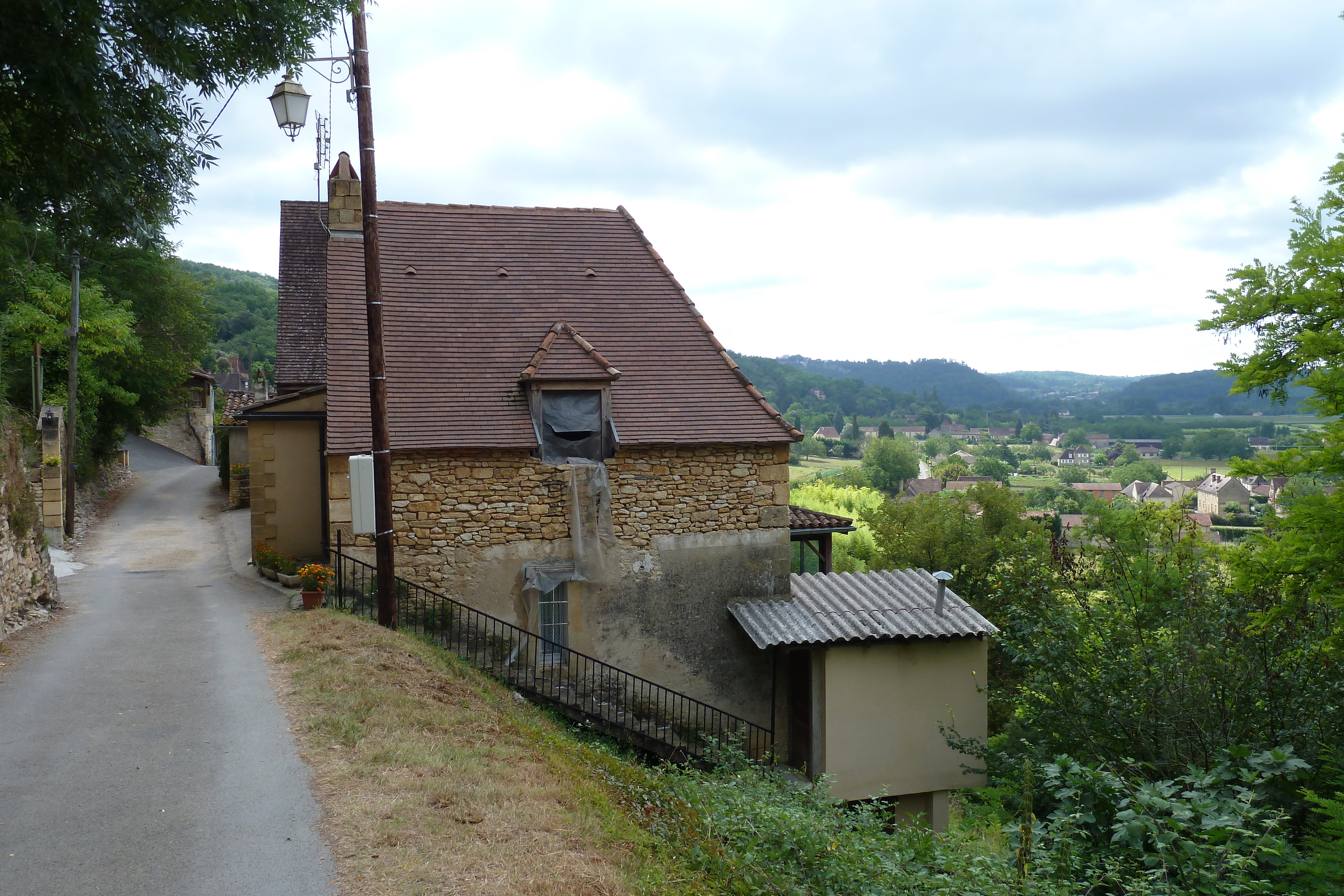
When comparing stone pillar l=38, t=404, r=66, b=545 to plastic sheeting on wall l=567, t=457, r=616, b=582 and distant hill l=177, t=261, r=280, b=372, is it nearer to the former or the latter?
plastic sheeting on wall l=567, t=457, r=616, b=582

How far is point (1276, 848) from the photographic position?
559 centimetres

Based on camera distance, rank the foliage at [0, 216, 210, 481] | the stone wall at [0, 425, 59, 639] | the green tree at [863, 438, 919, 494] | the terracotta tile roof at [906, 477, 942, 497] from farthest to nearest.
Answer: the green tree at [863, 438, 919, 494] → the terracotta tile roof at [906, 477, 942, 497] → the foliage at [0, 216, 210, 481] → the stone wall at [0, 425, 59, 639]

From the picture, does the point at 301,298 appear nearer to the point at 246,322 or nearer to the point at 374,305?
the point at 374,305

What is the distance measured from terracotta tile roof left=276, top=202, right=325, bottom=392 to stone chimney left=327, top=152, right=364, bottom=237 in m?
2.66

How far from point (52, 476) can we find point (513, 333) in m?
11.1

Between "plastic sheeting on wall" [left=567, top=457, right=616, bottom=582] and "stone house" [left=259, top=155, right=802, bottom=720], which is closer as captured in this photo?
"stone house" [left=259, top=155, right=802, bottom=720]

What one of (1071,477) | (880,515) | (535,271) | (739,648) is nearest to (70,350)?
(535,271)

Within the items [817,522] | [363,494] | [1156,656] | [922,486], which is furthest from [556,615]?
[922,486]

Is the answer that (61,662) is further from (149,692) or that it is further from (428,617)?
(428,617)

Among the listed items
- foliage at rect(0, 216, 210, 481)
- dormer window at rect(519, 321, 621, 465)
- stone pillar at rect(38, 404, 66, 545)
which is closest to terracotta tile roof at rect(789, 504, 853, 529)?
dormer window at rect(519, 321, 621, 465)

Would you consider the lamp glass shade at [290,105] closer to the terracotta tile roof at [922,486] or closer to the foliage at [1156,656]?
the foliage at [1156,656]

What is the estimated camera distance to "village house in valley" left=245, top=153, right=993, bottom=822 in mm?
12328

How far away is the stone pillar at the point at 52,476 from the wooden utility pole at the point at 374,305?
431 inches

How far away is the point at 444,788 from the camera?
6059 millimetres
